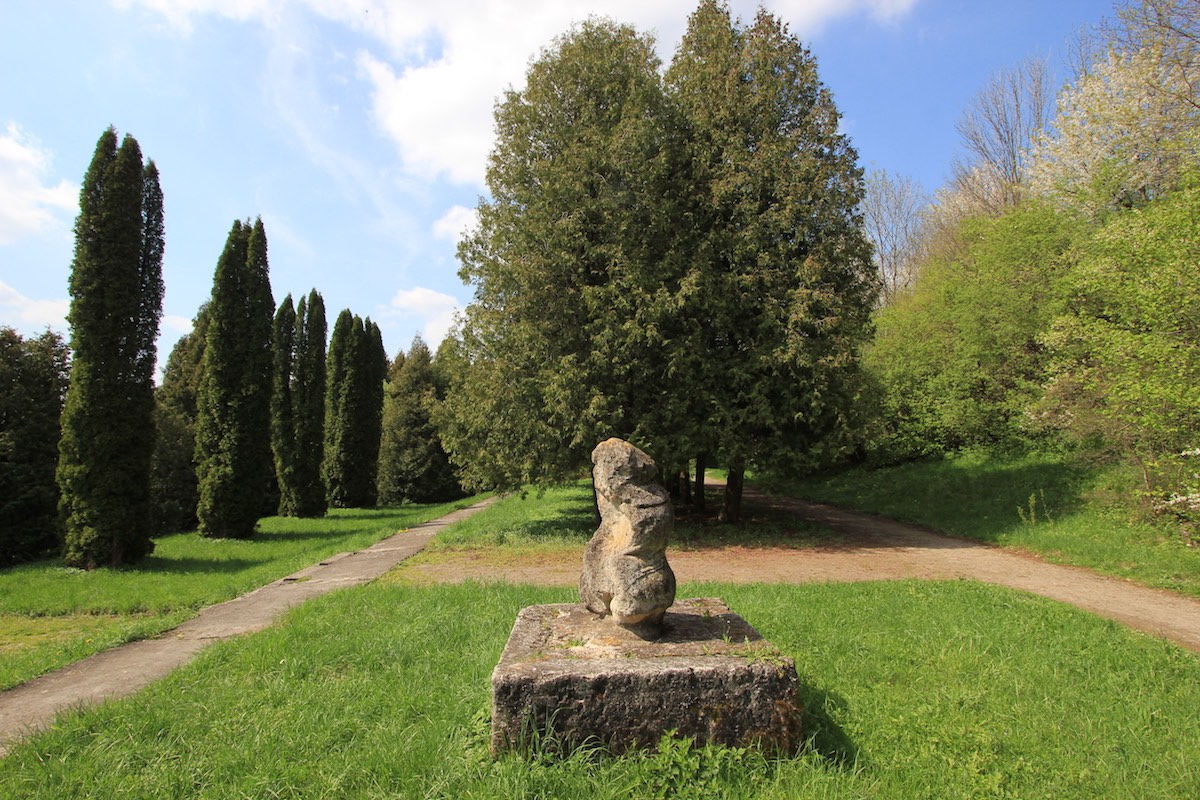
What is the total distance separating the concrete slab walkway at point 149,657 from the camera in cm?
459

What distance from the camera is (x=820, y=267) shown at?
1253cm

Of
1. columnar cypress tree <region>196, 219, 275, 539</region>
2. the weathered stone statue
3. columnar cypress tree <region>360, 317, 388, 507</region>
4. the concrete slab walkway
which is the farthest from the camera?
columnar cypress tree <region>360, 317, 388, 507</region>

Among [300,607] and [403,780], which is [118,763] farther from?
[300,607]

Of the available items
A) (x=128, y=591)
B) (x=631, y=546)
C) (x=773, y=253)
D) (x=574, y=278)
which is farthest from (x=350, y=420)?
(x=631, y=546)

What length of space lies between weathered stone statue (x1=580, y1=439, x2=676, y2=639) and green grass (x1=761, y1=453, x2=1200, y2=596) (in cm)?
885

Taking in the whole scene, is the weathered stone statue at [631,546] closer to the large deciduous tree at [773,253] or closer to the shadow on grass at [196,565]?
the large deciduous tree at [773,253]

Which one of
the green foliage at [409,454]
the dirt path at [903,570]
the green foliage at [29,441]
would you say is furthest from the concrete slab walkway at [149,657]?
the green foliage at [409,454]

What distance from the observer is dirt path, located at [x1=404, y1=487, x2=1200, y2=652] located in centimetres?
739

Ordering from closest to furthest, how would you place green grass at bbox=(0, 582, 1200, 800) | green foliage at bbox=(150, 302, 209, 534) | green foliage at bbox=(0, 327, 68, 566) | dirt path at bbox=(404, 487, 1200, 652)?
green grass at bbox=(0, 582, 1200, 800), dirt path at bbox=(404, 487, 1200, 652), green foliage at bbox=(0, 327, 68, 566), green foliage at bbox=(150, 302, 209, 534)

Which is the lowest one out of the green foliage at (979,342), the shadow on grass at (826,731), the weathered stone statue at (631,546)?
the shadow on grass at (826,731)

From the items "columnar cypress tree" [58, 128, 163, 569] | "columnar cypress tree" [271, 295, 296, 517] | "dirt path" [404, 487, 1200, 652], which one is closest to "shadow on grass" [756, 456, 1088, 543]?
"dirt path" [404, 487, 1200, 652]

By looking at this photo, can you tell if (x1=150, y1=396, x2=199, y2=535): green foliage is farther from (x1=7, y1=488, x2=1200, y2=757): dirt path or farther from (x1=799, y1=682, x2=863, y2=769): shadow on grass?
(x1=799, y1=682, x2=863, y2=769): shadow on grass

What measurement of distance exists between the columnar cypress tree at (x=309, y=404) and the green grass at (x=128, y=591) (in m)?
5.37

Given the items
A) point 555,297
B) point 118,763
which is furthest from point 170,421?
point 118,763
